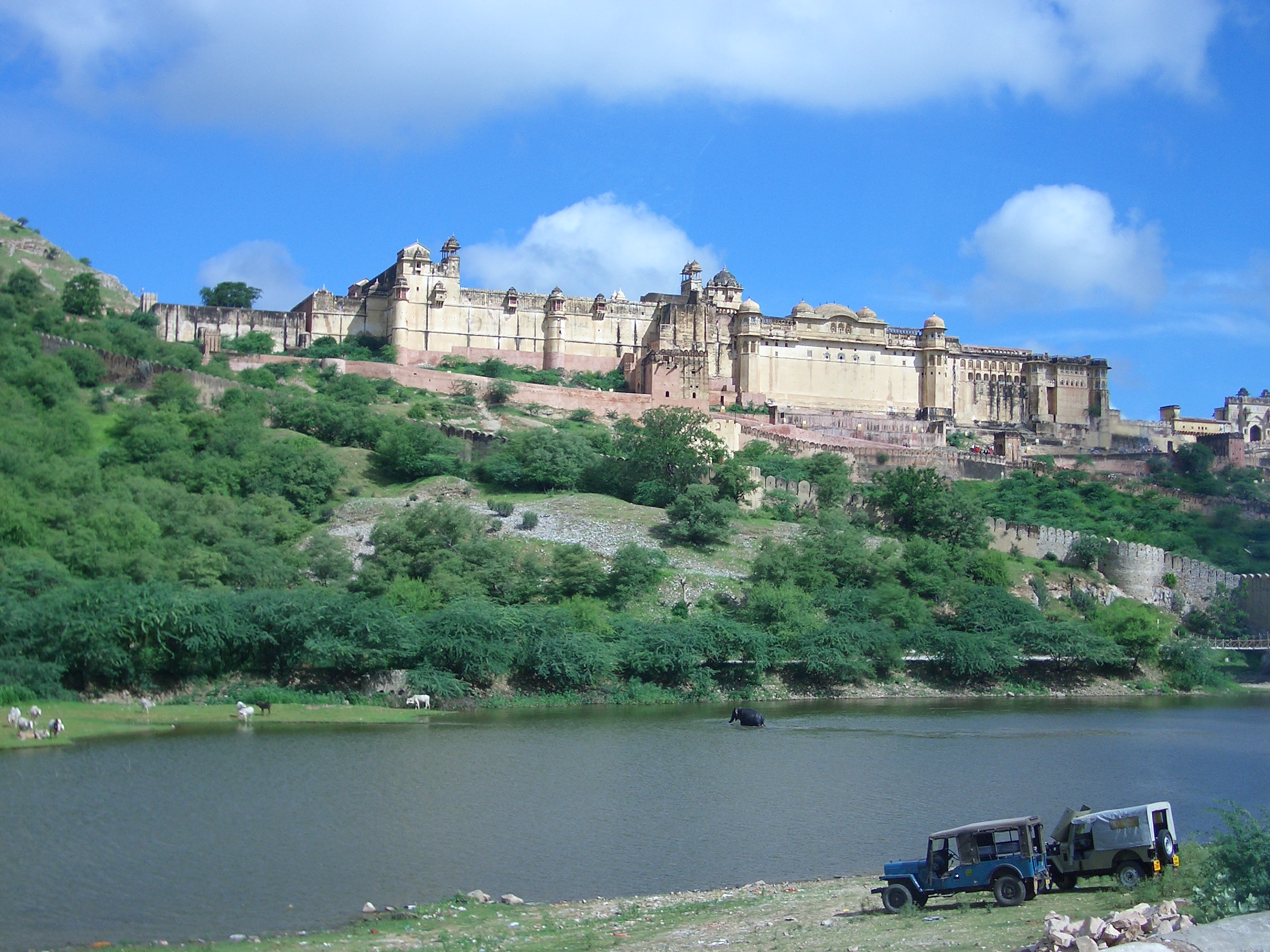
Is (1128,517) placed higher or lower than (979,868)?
higher

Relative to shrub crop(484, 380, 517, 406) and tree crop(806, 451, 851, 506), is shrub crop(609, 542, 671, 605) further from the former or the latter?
shrub crop(484, 380, 517, 406)

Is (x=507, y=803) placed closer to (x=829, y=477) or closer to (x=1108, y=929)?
(x=1108, y=929)

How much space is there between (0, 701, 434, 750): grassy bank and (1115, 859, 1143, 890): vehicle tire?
17.9m

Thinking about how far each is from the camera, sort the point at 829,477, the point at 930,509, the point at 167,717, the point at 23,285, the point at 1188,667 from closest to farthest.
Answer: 1. the point at 167,717
2. the point at 1188,667
3. the point at 930,509
4. the point at 829,477
5. the point at 23,285

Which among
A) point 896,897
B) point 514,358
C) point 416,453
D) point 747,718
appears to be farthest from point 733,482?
point 896,897

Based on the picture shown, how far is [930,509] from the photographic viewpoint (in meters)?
50.2

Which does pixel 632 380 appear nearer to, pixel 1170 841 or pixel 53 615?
pixel 53 615

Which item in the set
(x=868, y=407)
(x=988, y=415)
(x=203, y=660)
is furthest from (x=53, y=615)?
(x=988, y=415)

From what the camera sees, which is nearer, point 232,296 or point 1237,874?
point 1237,874

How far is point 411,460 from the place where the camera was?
50.3 m

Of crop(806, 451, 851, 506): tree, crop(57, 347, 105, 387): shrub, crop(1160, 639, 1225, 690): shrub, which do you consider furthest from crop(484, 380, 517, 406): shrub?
crop(1160, 639, 1225, 690): shrub

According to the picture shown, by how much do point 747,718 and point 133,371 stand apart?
33.8 meters

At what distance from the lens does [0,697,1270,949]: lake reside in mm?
15188

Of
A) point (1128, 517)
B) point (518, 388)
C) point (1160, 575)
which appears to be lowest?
point (1160, 575)
